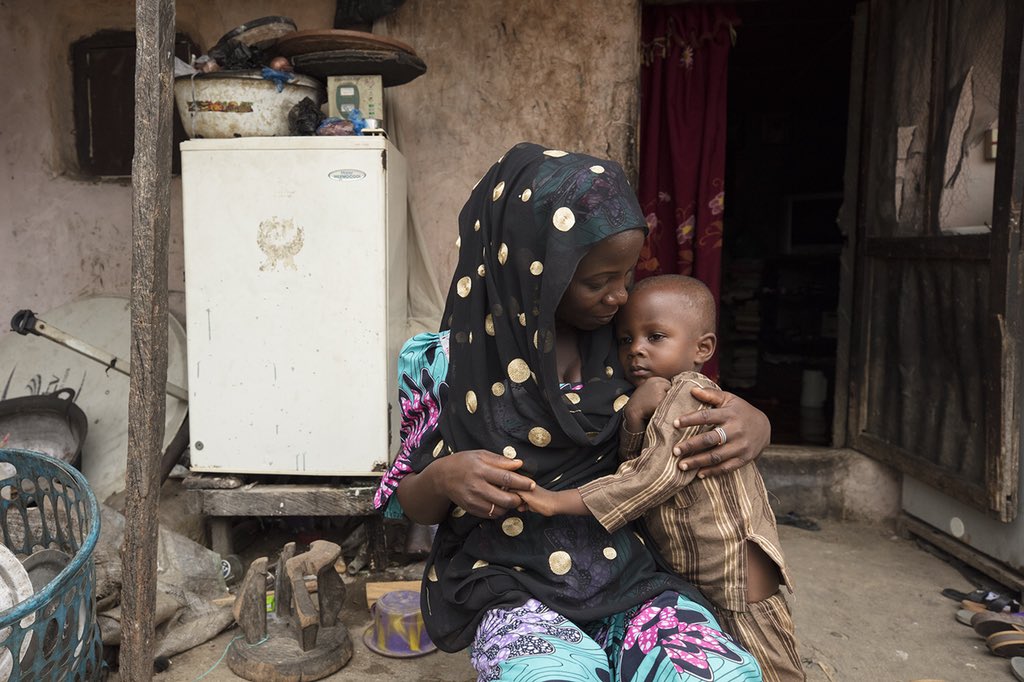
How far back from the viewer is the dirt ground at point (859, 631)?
2.50m

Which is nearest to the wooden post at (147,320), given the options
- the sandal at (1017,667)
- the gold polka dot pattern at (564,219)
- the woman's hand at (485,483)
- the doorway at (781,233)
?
the woman's hand at (485,483)

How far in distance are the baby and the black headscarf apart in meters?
0.07

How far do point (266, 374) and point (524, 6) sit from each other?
2.05 m

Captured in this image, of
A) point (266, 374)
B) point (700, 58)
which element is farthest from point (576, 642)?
point (700, 58)

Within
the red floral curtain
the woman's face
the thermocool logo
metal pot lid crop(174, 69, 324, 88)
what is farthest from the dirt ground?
metal pot lid crop(174, 69, 324, 88)

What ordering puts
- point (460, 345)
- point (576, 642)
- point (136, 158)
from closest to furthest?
1. point (576, 642)
2. point (460, 345)
3. point (136, 158)

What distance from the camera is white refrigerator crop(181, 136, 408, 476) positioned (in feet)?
9.46

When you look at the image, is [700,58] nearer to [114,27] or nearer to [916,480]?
[916,480]

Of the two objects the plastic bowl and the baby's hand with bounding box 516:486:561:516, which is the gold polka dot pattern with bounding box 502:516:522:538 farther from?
the plastic bowl

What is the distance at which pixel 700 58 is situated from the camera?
3.96 metres

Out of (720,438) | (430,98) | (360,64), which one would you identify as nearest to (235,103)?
(360,64)

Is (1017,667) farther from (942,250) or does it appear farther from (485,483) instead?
(485,483)

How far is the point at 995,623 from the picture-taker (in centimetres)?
267

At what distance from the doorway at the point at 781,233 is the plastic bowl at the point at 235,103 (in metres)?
5.09
